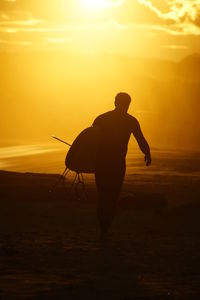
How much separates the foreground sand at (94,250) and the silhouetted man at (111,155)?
0.47 metres

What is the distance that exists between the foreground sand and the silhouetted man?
1.56ft

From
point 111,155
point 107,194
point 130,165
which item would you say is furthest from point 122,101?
point 130,165

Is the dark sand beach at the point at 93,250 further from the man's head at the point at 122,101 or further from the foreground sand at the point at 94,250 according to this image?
the man's head at the point at 122,101

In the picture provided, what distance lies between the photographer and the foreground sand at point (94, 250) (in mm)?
7008

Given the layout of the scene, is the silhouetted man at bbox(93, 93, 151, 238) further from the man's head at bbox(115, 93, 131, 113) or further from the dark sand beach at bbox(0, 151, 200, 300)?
the dark sand beach at bbox(0, 151, 200, 300)

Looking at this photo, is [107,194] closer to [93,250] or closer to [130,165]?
[93,250]

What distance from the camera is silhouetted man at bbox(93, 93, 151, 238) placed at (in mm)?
11242

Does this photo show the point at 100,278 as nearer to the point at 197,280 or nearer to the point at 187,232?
the point at 197,280

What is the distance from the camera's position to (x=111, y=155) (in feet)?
37.1

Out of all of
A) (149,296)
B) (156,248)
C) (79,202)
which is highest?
(149,296)

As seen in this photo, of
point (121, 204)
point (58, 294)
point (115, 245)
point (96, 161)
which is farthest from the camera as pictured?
point (121, 204)

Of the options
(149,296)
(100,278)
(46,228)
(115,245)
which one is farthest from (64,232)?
(149,296)

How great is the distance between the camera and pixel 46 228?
12.5 m

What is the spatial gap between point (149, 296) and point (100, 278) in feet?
3.00
